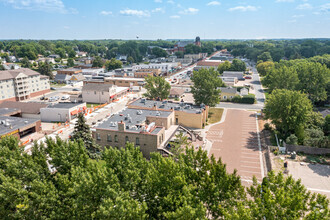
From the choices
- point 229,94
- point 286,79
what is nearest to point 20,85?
point 229,94

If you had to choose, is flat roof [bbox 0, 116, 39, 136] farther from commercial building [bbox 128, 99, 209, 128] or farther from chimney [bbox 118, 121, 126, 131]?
chimney [bbox 118, 121, 126, 131]

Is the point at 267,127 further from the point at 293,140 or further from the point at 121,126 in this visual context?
the point at 121,126

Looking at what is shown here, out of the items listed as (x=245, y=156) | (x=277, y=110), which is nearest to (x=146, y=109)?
(x=245, y=156)

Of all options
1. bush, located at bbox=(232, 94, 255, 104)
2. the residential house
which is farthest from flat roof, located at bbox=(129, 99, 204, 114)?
the residential house

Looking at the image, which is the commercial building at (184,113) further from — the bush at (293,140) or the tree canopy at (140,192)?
the tree canopy at (140,192)

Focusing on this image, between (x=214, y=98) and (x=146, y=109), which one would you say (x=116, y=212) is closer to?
(x=146, y=109)

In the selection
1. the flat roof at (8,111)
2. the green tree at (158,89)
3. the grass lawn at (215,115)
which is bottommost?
the grass lawn at (215,115)

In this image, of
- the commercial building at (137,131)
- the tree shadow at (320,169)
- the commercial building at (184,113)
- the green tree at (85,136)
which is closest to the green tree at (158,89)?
the commercial building at (184,113)
